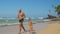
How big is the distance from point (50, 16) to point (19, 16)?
252 feet

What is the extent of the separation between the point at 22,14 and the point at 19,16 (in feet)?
0.78

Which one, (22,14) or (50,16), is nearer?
(22,14)

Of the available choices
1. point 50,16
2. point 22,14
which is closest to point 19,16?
point 22,14

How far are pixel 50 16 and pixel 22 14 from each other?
76661mm

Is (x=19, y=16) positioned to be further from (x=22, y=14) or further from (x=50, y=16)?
(x=50, y=16)

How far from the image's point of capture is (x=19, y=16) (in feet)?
33.8

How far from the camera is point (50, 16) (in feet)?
283

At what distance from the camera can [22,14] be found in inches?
408

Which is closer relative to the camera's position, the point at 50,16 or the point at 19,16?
the point at 19,16
